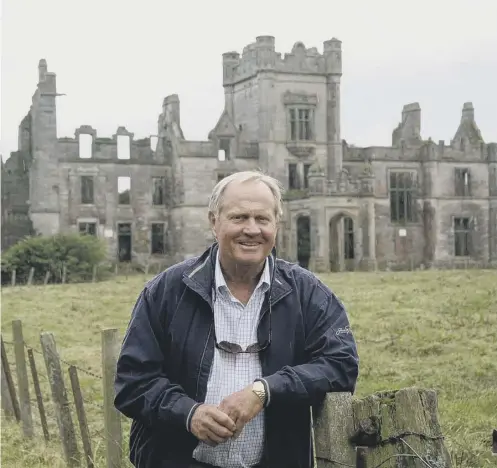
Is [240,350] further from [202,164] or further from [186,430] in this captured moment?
[202,164]

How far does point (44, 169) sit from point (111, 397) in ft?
127

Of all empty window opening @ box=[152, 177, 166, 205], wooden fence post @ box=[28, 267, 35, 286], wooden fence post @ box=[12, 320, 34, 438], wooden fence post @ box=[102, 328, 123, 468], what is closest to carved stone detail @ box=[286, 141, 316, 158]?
empty window opening @ box=[152, 177, 166, 205]

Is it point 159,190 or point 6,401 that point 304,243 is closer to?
point 159,190

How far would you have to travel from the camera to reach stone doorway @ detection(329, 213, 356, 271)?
143ft

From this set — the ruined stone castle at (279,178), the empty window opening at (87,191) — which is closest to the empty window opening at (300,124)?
the ruined stone castle at (279,178)

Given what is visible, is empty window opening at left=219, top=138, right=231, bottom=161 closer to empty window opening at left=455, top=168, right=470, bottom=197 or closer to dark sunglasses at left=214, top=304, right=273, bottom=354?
empty window opening at left=455, top=168, right=470, bottom=197

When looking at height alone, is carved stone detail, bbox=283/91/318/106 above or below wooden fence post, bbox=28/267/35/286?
above

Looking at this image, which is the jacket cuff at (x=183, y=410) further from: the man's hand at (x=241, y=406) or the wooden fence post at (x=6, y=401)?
the wooden fence post at (x=6, y=401)

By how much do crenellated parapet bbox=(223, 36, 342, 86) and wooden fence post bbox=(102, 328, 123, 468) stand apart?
4033 centimetres

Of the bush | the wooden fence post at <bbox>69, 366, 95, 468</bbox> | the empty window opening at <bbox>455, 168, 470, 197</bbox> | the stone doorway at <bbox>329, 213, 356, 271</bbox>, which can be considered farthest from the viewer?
the empty window opening at <bbox>455, 168, 470, 197</bbox>

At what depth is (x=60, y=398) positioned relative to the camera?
751 cm

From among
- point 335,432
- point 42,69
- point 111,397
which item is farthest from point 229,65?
point 335,432

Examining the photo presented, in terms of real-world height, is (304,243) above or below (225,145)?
below

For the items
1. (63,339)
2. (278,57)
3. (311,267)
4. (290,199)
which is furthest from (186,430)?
(278,57)
